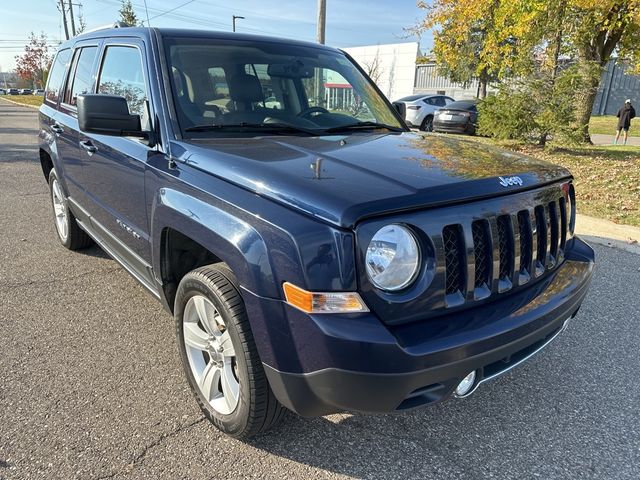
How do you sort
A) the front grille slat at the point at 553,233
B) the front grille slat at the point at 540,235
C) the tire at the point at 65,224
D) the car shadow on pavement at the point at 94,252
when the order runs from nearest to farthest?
1. the front grille slat at the point at 540,235
2. the front grille slat at the point at 553,233
3. the tire at the point at 65,224
4. the car shadow on pavement at the point at 94,252

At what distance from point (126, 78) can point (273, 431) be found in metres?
2.36

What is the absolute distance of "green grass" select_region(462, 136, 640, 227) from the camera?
678 centimetres

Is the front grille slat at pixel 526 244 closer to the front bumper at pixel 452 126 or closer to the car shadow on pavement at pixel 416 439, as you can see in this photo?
the car shadow on pavement at pixel 416 439

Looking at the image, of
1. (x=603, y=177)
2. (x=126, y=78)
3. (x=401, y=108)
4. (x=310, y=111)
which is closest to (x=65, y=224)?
(x=126, y=78)

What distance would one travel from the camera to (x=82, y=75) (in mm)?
3998

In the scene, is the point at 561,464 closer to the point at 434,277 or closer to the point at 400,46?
the point at 434,277

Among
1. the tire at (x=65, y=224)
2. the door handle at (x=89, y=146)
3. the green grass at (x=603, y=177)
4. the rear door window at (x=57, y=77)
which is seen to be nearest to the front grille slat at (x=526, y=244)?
the door handle at (x=89, y=146)

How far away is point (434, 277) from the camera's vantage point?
188cm

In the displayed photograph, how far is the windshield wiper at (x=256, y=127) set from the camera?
2713 mm

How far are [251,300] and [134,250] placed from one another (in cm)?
143

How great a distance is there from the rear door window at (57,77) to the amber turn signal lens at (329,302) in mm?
3863

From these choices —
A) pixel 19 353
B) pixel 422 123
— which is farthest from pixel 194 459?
pixel 422 123

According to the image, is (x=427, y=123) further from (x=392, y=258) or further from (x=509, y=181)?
(x=392, y=258)

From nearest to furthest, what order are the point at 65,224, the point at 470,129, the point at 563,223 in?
1. the point at 563,223
2. the point at 65,224
3. the point at 470,129
